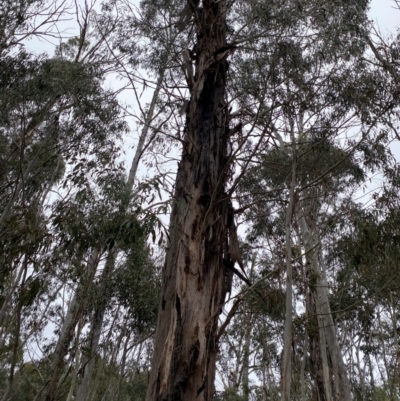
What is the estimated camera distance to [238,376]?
1020 centimetres

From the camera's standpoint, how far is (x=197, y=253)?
2.41 metres

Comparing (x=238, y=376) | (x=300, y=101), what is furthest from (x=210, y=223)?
(x=238, y=376)

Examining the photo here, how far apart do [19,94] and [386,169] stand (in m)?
5.40

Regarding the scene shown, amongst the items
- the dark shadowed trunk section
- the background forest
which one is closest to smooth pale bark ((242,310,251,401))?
the background forest

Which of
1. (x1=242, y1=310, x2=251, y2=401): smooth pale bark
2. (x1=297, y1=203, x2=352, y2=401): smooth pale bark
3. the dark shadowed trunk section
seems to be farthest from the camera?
(x1=242, y1=310, x2=251, y2=401): smooth pale bark

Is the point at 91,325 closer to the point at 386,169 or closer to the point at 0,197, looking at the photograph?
the point at 0,197

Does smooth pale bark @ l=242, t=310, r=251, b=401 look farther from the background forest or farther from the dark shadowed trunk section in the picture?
the dark shadowed trunk section

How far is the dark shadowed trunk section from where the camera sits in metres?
2.06

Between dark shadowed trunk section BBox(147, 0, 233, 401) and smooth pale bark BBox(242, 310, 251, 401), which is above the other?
smooth pale bark BBox(242, 310, 251, 401)

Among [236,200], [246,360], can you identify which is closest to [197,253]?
[236,200]

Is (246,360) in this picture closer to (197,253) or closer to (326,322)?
(326,322)

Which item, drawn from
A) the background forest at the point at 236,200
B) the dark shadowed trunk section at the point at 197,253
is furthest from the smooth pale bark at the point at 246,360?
the dark shadowed trunk section at the point at 197,253

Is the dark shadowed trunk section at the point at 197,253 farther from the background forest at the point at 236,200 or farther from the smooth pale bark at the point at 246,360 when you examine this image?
the smooth pale bark at the point at 246,360

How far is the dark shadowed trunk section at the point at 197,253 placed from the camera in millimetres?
2062
